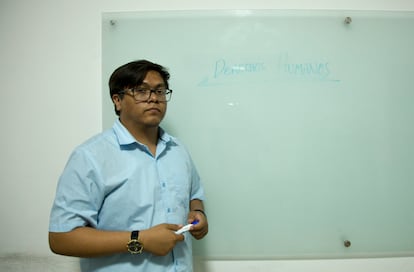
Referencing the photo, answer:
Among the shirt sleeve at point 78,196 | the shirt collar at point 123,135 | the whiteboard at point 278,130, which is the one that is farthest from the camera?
the whiteboard at point 278,130

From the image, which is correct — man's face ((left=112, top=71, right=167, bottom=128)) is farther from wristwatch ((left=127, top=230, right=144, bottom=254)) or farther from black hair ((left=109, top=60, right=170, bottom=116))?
wristwatch ((left=127, top=230, right=144, bottom=254))

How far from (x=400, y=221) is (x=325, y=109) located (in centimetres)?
66

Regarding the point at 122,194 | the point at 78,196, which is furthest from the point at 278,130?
the point at 78,196

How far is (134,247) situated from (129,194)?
16cm

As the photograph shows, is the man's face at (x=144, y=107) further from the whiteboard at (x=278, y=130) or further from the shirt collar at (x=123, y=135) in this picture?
the whiteboard at (x=278, y=130)

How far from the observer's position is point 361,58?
1.18m

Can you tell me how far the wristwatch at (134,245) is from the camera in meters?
0.72

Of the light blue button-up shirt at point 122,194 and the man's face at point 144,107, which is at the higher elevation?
the man's face at point 144,107

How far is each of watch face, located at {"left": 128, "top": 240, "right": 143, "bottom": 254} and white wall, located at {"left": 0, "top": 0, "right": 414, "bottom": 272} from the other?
56 cm

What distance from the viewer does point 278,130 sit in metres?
1.17

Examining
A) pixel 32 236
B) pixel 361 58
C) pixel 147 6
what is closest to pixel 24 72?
pixel 147 6

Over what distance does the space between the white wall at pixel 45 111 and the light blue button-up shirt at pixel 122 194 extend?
44cm

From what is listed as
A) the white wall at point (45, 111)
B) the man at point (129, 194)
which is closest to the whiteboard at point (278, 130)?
the white wall at point (45, 111)

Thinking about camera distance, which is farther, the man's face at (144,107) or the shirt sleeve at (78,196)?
the man's face at (144,107)
